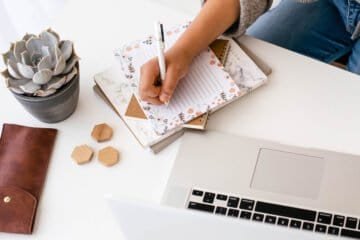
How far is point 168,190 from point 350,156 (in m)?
0.27

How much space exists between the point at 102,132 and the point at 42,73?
0.44ft

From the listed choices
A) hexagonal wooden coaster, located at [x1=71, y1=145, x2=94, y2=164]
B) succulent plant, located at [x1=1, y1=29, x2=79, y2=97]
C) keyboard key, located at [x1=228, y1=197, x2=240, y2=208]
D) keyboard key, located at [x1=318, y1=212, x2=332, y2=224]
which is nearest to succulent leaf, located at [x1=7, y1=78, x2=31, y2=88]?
succulent plant, located at [x1=1, y1=29, x2=79, y2=97]

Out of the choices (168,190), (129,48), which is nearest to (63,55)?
(129,48)

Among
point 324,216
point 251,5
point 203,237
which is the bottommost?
point 324,216

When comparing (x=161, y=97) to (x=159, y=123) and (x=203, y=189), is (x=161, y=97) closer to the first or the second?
(x=159, y=123)

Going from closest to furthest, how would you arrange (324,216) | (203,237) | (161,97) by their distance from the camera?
(203,237) → (324,216) → (161,97)

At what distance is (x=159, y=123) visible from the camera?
31.6 inches

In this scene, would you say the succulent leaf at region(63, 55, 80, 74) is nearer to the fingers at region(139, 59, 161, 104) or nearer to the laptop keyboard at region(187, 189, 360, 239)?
the fingers at region(139, 59, 161, 104)

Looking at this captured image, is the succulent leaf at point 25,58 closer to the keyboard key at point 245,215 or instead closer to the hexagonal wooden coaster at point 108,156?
the hexagonal wooden coaster at point 108,156

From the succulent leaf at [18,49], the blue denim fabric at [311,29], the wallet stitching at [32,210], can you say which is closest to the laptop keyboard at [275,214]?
the wallet stitching at [32,210]

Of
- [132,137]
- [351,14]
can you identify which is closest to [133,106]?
[132,137]

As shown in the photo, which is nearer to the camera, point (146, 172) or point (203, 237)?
point (203, 237)

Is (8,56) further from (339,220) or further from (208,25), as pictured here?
(339,220)

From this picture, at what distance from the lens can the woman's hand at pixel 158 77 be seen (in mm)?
805
